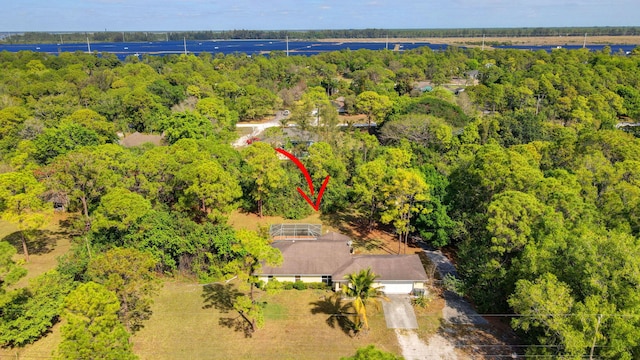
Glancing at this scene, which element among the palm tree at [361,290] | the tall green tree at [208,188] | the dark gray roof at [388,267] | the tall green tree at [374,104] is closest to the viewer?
the palm tree at [361,290]

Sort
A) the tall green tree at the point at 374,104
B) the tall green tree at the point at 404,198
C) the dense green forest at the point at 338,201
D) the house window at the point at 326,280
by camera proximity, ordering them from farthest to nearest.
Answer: the tall green tree at the point at 374,104
the tall green tree at the point at 404,198
the house window at the point at 326,280
the dense green forest at the point at 338,201

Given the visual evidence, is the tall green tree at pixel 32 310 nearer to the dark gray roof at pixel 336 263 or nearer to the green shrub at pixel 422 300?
the dark gray roof at pixel 336 263

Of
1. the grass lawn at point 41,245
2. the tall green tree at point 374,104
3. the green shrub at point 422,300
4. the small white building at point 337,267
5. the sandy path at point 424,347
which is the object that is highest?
the tall green tree at point 374,104

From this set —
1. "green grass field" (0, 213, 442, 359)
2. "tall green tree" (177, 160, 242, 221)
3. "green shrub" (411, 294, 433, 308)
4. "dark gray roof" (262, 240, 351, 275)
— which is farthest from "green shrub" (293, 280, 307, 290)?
"tall green tree" (177, 160, 242, 221)

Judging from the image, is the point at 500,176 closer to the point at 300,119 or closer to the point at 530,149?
the point at 530,149

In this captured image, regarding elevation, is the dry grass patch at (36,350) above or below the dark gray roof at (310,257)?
below

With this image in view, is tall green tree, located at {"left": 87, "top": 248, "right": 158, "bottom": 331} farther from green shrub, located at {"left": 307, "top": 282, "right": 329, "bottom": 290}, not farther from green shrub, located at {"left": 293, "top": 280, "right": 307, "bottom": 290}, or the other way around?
green shrub, located at {"left": 307, "top": 282, "right": 329, "bottom": 290}

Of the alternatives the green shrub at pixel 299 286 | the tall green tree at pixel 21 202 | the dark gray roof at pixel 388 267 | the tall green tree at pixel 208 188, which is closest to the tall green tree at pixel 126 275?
the tall green tree at pixel 208 188
